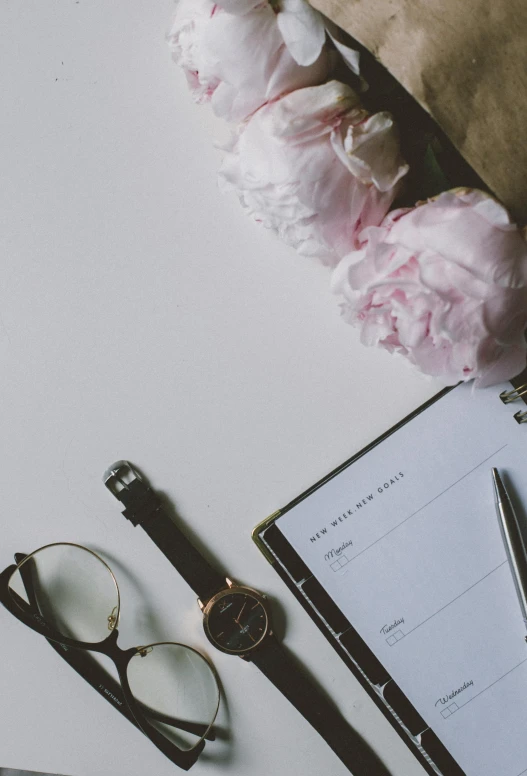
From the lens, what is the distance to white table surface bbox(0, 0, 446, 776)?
0.49 metres

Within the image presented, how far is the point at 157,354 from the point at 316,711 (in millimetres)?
312

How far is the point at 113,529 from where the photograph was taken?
524mm

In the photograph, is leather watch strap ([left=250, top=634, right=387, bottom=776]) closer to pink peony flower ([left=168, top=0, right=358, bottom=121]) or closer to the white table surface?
the white table surface

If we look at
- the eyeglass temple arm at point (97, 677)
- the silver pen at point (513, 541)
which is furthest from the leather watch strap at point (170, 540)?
the silver pen at point (513, 541)

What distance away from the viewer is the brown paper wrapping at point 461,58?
27 cm

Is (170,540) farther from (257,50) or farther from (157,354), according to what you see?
(257,50)

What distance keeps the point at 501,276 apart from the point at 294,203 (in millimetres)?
108

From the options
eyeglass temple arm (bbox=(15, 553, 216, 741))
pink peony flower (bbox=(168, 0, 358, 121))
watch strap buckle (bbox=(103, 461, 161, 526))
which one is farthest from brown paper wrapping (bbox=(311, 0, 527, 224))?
eyeglass temple arm (bbox=(15, 553, 216, 741))

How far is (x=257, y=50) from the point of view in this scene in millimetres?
305

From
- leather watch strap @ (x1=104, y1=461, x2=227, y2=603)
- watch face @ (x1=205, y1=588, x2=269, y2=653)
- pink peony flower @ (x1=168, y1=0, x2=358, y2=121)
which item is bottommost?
watch face @ (x1=205, y1=588, x2=269, y2=653)

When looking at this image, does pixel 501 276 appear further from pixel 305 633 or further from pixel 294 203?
pixel 305 633

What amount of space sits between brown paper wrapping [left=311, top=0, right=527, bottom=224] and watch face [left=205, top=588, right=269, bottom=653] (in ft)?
1.20

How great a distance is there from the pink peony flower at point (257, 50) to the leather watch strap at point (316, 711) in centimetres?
40

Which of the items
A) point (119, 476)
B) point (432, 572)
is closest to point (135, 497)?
point (119, 476)
